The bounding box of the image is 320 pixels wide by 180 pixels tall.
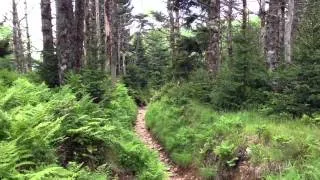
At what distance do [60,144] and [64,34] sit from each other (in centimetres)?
603

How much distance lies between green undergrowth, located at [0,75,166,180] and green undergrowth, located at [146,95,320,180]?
5.23ft

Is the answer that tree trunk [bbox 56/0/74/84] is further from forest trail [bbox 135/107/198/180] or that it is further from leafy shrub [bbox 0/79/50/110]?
forest trail [bbox 135/107/198/180]

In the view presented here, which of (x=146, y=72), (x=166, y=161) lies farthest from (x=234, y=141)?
(x=146, y=72)

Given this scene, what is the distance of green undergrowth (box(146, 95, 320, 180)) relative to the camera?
7.73 meters

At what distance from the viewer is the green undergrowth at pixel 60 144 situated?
5.16 m

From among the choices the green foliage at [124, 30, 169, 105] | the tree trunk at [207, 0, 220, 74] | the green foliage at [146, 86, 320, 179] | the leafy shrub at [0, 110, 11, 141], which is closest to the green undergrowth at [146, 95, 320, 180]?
the green foliage at [146, 86, 320, 179]

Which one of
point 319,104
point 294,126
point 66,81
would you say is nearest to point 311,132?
point 294,126

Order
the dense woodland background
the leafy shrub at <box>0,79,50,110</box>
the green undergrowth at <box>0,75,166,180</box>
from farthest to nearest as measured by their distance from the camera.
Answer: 1. the leafy shrub at <box>0,79,50,110</box>
2. the dense woodland background
3. the green undergrowth at <box>0,75,166,180</box>

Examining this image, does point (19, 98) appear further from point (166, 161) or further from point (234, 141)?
point (166, 161)

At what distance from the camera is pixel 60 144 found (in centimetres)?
718

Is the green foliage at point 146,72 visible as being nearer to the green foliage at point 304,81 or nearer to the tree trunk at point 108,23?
the tree trunk at point 108,23

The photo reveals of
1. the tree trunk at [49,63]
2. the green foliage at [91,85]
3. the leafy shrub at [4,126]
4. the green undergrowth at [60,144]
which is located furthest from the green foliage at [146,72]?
the leafy shrub at [4,126]

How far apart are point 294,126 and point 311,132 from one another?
2.59ft

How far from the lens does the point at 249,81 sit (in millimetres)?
12867
